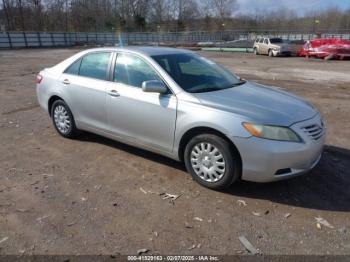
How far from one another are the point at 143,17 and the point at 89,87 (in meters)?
81.8

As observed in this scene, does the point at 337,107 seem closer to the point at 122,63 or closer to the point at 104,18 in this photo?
the point at 122,63

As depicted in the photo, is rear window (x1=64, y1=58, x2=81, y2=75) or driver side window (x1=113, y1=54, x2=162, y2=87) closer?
driver side window (x1=113, y1=54, x2=162, y2=87)

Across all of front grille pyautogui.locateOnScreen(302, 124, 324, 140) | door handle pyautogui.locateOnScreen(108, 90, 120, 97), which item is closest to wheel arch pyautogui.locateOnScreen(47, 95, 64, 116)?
door handle pyautogui.locateOnScreen(108, 90, 120, 97)

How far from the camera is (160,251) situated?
10.1ft

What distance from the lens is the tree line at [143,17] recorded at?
60031mm

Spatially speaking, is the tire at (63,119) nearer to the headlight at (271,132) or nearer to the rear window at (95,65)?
the rear window at (95,65)

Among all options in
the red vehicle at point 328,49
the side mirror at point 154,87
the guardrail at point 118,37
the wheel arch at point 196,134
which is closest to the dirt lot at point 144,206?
the wheel arch at point 196,134

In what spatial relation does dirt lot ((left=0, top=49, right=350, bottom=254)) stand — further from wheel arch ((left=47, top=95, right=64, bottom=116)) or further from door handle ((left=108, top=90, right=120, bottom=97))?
door handle ((left=108, top=90, right=120, bottom=97))

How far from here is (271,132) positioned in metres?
3.67

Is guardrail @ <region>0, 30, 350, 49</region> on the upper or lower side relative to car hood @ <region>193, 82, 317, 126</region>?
lower

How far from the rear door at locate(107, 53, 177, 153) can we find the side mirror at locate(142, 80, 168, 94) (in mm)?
80

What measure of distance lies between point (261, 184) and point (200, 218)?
1092mm

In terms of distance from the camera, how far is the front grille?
12.6 feet

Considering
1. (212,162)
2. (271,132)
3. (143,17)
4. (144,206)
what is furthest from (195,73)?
(143,17)
